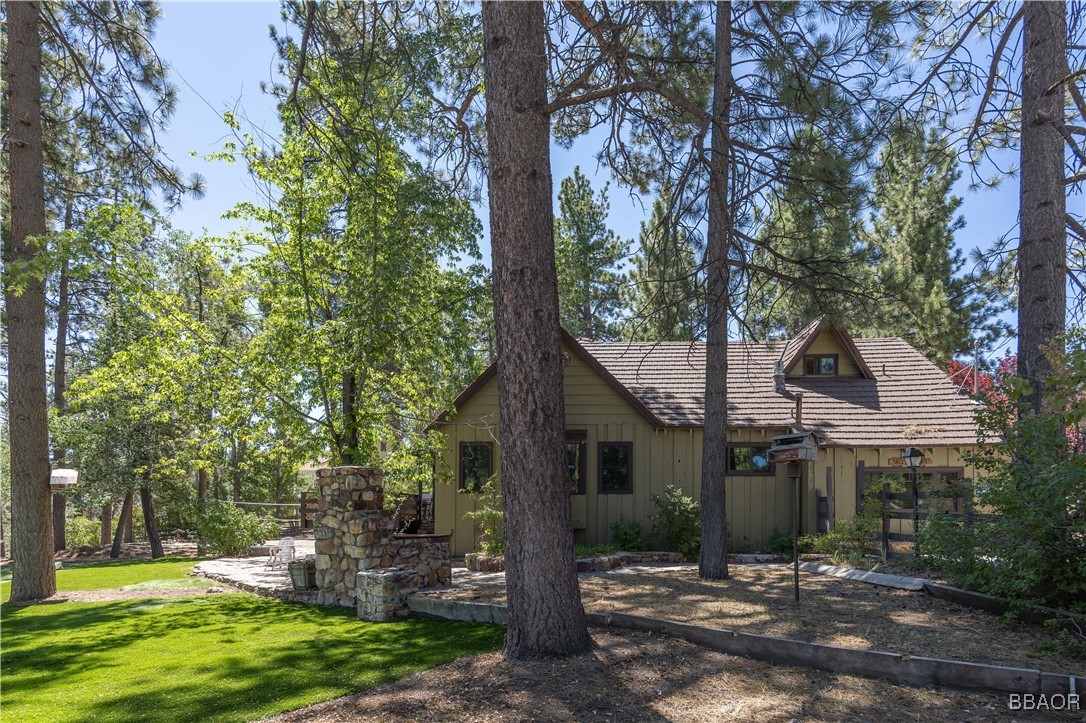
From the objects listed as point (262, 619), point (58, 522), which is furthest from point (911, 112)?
point (58, 522)

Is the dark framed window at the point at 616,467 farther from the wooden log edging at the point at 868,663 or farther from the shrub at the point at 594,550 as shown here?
the wooden log edging at the point at 868,663

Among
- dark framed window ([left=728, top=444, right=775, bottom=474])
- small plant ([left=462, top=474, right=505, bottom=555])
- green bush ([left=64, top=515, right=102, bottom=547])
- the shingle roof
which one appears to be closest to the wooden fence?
the shingle roof

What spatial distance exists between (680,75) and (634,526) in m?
8.76

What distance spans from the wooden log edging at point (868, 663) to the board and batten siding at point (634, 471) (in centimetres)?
787

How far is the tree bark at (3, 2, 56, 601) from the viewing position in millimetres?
9766

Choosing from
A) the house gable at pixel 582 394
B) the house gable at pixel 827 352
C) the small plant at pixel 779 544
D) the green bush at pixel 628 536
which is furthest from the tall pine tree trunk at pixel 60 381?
the house gable at pixel 827 352

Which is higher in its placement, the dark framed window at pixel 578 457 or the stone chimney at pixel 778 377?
the stone chimney at pixel 778 377

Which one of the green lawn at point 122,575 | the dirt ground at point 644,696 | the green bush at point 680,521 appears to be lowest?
the green lawn at point 122,575

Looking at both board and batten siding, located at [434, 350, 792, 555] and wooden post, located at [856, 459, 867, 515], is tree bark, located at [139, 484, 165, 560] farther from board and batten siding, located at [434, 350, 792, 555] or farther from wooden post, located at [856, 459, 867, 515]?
wooden post, located at [856, 459, 867, 515]

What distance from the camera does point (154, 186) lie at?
39.4 feet

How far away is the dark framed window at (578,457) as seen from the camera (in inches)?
554

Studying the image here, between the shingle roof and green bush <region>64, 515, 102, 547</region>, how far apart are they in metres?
18.4

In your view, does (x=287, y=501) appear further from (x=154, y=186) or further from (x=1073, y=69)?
(x=1073, y=69)

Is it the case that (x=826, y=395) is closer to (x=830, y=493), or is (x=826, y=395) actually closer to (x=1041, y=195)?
(x=830, y=493)
